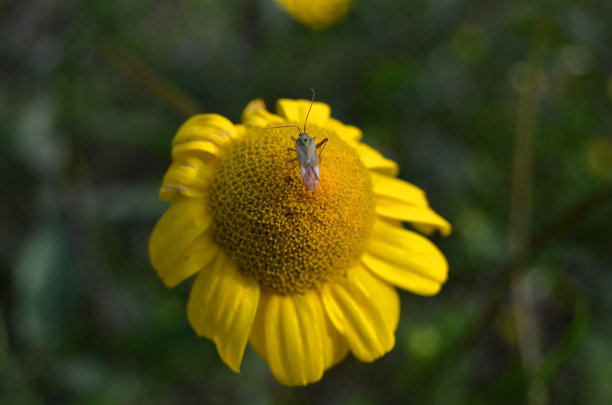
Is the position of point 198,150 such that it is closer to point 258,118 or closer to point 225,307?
point 258,118

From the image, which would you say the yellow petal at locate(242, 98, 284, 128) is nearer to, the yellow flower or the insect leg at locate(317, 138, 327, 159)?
the yellow flower

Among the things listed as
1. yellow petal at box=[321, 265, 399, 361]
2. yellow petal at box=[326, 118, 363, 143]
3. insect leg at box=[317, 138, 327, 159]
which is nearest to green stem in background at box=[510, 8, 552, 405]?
yellow petal at box=[321, 265, 399, 361]

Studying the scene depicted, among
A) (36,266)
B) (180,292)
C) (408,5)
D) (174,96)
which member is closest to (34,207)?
(36,266)

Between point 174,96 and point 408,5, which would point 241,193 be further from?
point 408,5

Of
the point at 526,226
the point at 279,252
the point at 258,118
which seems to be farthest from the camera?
the point at 526,226


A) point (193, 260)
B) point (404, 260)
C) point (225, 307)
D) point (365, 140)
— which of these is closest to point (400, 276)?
point (404, 260)
